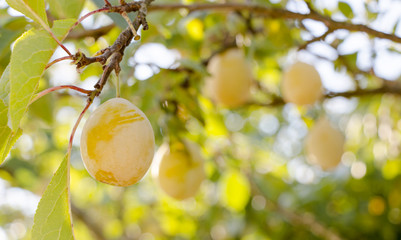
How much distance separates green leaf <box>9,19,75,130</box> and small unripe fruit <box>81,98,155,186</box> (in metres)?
0.11

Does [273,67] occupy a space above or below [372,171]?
above

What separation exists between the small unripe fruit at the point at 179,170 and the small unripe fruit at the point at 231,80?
361 mm

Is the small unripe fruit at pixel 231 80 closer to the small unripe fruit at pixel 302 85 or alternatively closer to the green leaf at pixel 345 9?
the small unripe fruit at pixel 302 85

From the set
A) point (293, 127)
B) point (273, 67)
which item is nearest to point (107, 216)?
point (293, 127)

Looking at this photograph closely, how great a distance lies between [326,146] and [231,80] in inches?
17.7

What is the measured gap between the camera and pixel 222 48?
1.61m

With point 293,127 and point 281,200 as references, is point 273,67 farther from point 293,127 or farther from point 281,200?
point 293,127

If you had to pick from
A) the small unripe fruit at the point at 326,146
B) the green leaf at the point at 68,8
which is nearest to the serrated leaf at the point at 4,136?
the green leaf at the point at 68,8

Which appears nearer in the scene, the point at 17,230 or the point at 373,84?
the point at 373,84

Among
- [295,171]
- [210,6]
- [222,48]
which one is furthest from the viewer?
[295,171]

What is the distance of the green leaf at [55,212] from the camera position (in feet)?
1.99

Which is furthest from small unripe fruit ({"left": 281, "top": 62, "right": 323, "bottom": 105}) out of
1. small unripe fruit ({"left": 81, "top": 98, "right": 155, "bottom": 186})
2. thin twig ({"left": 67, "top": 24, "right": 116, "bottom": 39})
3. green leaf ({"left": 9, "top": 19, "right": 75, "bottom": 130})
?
green leaf ({"left": 9, "top": 19, "right": 75, "bottom": 130})

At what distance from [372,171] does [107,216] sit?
1756 mm

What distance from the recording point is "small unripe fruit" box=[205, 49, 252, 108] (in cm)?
153
